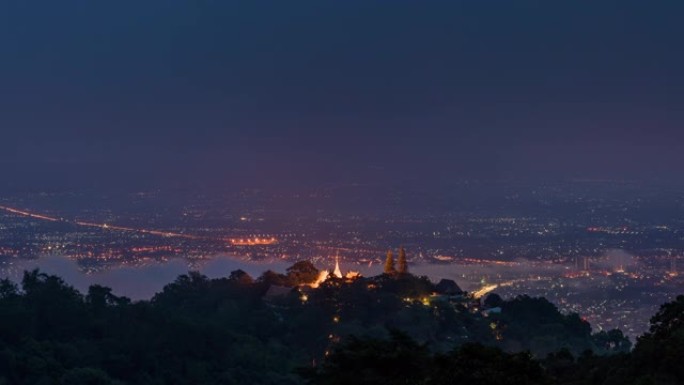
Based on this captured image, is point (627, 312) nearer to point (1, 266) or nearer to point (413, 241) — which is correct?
point (413, 241)

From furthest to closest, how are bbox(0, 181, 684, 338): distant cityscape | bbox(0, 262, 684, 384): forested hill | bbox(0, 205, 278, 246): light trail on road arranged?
1. bbox(0, 205, 278, 246): light trail on road
2. bbox(0, 181, 684, 338): distant cityscape
3. bbox(0, 262, 684, 384): forested hill

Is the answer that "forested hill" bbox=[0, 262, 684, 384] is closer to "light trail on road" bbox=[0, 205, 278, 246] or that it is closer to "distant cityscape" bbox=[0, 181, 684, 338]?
"distant cityscape" bbox=[0, 181, 684, 338]

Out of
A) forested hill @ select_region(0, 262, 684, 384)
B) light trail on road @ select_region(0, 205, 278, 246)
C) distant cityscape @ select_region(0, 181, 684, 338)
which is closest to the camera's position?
forested hill @ select_region(0, 262, 684, 384)

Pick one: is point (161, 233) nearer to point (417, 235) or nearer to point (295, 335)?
point (417, 235)

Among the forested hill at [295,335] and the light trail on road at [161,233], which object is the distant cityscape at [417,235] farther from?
the forested hill at [295,335]

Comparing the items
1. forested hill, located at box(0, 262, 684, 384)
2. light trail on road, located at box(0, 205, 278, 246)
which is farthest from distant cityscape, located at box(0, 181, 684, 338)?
forested hill, located at box(0, 262, 684, 384)

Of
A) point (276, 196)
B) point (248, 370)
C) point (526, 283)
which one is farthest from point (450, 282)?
point (276, 196)
